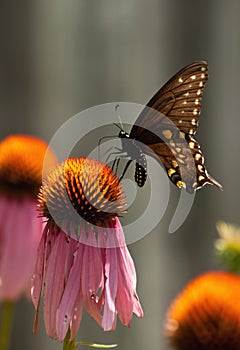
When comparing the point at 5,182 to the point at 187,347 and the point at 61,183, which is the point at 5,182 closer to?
the point at 187,347

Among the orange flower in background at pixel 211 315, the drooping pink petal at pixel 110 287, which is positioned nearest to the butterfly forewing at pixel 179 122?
the drooping pink petal at pixel 110 287

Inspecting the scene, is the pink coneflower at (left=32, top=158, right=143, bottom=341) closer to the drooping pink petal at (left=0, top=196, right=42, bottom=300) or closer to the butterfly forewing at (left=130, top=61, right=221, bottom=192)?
the butterfly forewing at (left=130, top=61, right=221, bottom=192)

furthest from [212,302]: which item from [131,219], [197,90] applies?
[131,219]

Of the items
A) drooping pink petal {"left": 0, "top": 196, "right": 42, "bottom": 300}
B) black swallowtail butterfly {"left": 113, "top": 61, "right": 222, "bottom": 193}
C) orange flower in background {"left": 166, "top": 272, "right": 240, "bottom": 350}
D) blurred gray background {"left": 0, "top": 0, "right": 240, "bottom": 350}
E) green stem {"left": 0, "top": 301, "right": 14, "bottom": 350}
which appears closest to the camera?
black swallowtail butterfly {"left": 113, "top": 61, "right": 222, "bottom": 193}

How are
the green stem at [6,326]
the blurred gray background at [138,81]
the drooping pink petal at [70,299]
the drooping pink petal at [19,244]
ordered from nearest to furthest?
1. the drooping pink petal at [70,299]
2. the green stem at [6,326]
3. the drooping pink petal at [19,244]
4. the blurred gray background at [138,81]

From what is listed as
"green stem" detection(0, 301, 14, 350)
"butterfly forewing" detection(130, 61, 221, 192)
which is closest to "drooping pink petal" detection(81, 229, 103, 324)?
"butterfly forewing" detection(130, 61, 221, 192)

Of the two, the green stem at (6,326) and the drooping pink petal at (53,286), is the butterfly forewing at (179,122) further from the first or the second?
the green stem at (6,326)
